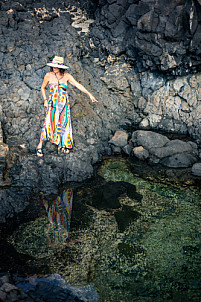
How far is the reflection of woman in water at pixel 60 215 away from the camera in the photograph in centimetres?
386

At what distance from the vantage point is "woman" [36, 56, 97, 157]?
16.8 ft

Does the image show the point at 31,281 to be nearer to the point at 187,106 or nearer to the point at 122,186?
the point at 122,186

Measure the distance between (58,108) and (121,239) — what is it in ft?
8.96

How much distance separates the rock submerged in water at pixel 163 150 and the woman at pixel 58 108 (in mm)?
1560

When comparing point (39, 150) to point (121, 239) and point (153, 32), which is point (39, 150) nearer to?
point (121, 239)

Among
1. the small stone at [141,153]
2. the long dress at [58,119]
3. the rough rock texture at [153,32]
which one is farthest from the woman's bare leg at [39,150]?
the rough rock texture at [153,32]

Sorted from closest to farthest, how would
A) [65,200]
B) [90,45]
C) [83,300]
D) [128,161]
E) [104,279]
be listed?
[83,300] < [104,279] < [65,200] < [128,161] < [90,45]

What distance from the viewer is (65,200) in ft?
15.4

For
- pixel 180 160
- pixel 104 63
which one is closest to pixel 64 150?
pixel 180 160

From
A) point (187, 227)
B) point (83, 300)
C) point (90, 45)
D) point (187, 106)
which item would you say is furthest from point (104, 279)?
point (90, 45)

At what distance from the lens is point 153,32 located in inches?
257

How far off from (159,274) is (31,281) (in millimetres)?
1478

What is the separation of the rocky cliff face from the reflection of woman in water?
1.34 m

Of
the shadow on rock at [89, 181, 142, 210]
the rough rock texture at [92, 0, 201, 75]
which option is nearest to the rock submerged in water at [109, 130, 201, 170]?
the shadow on rock at [89, 181, 142, 210]
